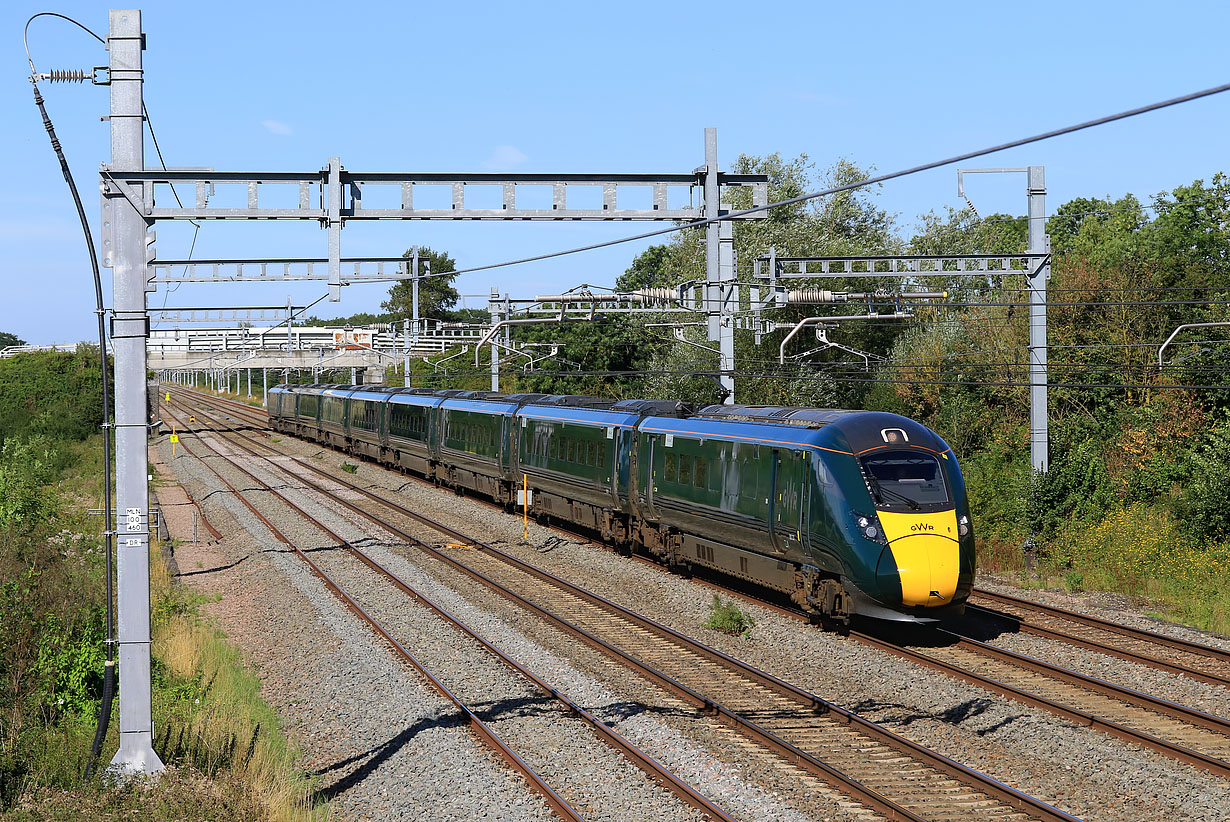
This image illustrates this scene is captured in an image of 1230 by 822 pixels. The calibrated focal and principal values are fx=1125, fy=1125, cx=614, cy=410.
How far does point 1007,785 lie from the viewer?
9.99 meters

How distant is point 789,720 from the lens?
12.3 metres

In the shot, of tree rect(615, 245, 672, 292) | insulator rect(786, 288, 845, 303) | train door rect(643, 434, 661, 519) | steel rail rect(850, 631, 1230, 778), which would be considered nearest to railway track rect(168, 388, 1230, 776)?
steel rail rect(850, 631, 1230, 778)

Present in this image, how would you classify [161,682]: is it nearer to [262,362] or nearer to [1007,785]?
[1007,785]

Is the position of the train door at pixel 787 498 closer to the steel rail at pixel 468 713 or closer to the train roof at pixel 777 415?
the train roof at pixel 777 415

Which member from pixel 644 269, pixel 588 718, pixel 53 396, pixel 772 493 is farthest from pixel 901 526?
pixel 644 269

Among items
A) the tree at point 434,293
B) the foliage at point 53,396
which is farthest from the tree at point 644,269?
the foliage at point 53,396

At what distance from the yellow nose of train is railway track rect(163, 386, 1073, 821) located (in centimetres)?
253

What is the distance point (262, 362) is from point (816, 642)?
59682 mm

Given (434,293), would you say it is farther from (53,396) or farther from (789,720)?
(789,720)

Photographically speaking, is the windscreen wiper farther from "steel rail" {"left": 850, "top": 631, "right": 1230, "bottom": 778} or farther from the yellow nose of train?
"steel rail" {"left": 850, "top": 631, "right": 1230, "bottom": 778}

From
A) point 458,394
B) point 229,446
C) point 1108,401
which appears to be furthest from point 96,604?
point 229,446

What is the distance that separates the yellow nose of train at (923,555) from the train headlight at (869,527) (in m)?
0.08

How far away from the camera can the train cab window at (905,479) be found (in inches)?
600

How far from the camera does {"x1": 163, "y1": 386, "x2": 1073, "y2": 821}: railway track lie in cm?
980
